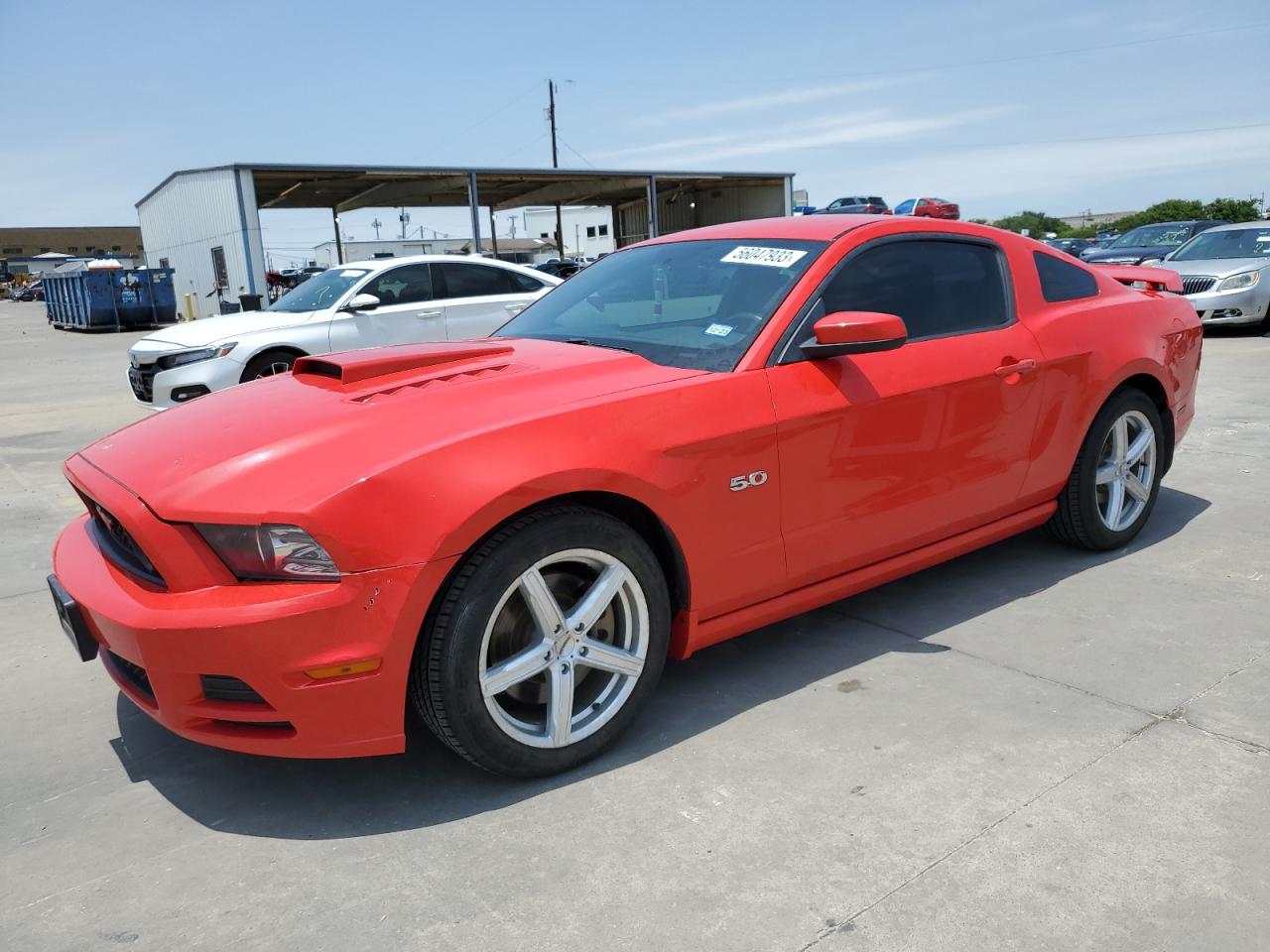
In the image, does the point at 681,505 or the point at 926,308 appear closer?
the point at 681,505

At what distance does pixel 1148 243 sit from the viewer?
1777 centimetres

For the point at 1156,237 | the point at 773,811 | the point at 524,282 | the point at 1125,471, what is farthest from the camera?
the point at 1156,237

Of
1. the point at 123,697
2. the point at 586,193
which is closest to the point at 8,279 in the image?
the point at 586,193

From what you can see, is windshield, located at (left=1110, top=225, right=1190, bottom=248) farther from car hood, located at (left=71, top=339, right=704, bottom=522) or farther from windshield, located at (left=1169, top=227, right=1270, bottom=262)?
car hood, located at (left=71, top=339, right=704, bottom=522)

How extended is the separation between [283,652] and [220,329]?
24.0 feet

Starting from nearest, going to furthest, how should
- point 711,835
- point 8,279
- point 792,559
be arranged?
point 711,835
point 792,559
point 8,279

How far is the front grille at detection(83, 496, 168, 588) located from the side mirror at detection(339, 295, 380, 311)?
6.27 m

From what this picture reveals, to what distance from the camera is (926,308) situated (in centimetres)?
360

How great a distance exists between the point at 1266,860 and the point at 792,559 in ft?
4.63

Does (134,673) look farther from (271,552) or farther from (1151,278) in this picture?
(1151,278)

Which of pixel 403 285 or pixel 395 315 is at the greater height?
pixel 403 285

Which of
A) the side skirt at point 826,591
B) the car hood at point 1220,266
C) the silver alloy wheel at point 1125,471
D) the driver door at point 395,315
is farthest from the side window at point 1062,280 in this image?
the car hood at point 1220,266

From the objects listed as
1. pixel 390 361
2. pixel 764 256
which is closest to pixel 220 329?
pixel 390 361

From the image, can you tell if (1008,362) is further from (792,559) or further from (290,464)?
(290,464)
